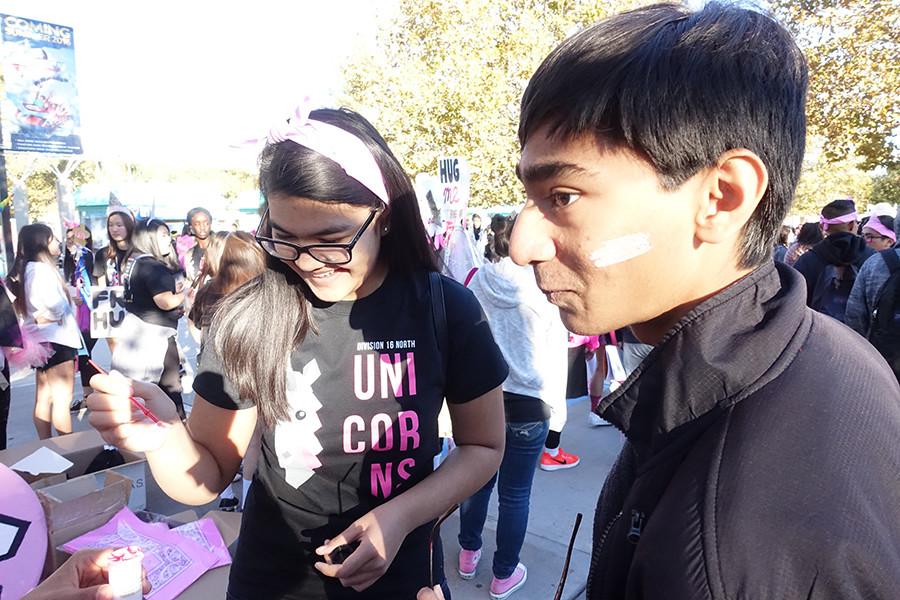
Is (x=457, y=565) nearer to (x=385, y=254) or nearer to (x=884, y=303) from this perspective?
(x=385, y=254)

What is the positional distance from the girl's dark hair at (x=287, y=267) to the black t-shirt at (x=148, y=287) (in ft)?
10.6

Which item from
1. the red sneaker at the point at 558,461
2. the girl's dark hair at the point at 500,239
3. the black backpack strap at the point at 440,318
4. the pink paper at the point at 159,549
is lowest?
the red sneaker at the point at 558,461

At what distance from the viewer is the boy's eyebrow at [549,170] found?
0.78m

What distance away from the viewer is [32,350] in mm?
4473

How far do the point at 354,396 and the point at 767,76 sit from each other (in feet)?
3.62

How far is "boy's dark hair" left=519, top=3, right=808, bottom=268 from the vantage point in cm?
72

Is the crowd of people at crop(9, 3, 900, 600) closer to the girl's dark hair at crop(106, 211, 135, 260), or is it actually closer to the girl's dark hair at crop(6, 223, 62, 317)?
the girl's dark hair at crop(6, 223, 62, 317)

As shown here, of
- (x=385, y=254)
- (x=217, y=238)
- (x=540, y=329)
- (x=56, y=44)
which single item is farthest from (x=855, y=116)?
(x=56, y=44)

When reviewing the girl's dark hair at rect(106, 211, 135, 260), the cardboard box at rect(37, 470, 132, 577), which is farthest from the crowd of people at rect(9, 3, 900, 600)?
the girl's dark hair at rect(106, 211, 135, 260)

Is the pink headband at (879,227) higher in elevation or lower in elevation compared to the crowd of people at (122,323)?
higher

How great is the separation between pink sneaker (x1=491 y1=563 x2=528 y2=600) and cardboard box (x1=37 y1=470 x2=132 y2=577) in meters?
1.89

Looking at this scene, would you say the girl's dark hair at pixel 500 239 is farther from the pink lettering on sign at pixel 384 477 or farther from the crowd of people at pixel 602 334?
the pink lettering on sign at pixel 384 477

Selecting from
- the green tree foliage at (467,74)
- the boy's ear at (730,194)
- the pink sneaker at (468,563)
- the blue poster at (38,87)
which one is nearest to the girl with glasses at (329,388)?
the boy's ear at (730,194)

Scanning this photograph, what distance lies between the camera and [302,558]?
55.5 inches
